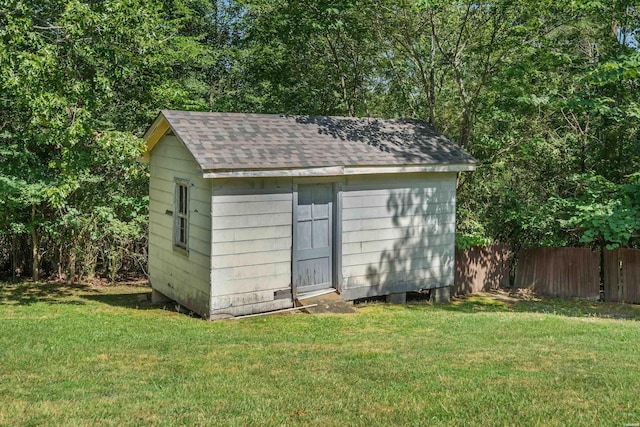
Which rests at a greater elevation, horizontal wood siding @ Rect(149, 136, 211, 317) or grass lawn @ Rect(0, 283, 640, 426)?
horizontal wood siding @ Rect(149, 136, 211, 317)

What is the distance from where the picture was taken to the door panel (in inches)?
443

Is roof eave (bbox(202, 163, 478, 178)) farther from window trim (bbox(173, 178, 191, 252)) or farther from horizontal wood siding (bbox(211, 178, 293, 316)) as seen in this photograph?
window trim (bbox(173, 178, 191, 252))

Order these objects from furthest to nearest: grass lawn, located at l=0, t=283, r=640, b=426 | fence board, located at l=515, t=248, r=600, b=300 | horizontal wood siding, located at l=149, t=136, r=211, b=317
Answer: fence board, located at l=515, t=248, r=600, b=300
horizontal wood siding, located at l=149, t=136, r=211, b=317
grass lawn, located at l=0, t=283, r=640, b=426

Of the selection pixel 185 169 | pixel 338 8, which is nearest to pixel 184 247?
pixel 185 169

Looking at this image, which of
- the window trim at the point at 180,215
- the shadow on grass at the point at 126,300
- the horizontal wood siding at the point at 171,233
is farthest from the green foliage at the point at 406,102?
the shadow on grass at the point at 126,300

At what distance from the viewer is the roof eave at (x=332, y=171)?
32.9ft

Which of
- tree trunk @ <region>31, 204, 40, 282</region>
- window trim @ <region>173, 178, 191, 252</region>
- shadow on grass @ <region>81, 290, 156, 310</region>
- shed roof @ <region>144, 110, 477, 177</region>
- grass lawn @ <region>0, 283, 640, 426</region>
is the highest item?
shed roof @ <region>144, 110, 477, 177</region>

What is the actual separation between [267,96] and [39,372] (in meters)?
15.3

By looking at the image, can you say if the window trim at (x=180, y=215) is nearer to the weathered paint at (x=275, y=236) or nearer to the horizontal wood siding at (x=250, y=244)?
the weathered paint at (x=275, y=236)

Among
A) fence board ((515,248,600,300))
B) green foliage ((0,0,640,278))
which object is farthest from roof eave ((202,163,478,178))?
fence board ((515,248,600,300))

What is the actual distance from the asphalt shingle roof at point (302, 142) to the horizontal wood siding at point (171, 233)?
0.50m

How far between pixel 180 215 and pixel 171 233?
0.57 m

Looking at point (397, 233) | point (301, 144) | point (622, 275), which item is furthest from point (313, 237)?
point (622, 275)

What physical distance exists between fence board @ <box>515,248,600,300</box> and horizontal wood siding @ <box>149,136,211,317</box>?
9.29m
